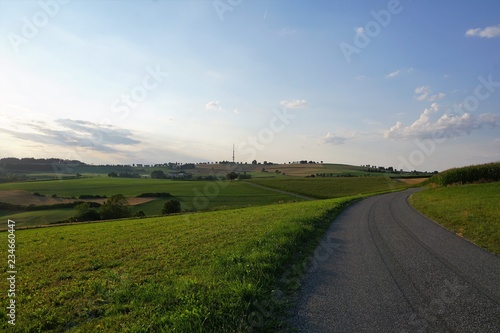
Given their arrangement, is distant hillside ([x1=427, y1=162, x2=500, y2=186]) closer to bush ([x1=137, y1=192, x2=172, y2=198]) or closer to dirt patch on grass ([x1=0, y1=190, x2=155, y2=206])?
dirt patch on grass ([x1=0, y1=190, x2=155, y2=206])

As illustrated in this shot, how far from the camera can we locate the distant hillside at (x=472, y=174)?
45.8m

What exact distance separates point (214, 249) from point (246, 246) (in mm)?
1446

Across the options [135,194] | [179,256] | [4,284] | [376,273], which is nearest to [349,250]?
[376,273]

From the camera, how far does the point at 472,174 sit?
155 ft

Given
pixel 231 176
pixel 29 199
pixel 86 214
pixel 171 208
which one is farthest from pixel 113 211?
pixel 231 176

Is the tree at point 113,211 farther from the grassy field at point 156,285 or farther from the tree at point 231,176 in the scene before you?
the tree at point 231,176

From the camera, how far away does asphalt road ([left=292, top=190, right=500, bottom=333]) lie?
5584 millimetres

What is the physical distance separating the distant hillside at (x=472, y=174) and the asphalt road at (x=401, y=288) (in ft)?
140

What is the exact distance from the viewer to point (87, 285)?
8727 millimetres

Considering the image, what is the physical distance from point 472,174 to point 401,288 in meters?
50.9

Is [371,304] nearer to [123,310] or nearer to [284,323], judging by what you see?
[284,323]

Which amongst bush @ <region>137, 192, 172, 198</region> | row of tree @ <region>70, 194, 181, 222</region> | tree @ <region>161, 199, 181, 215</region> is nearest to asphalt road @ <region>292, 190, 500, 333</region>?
tree @ <region>161, 199, 181, 215</region>

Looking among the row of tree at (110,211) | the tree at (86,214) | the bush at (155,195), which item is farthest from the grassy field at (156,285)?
the bush at (155,195)

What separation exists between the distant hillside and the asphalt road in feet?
140
